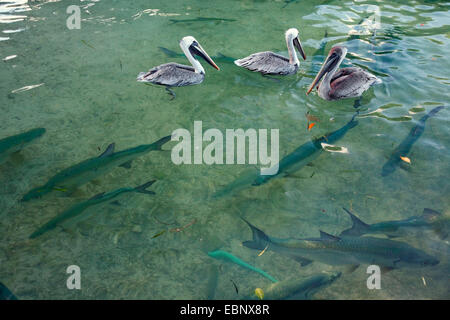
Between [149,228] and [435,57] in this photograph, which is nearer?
[149,228]

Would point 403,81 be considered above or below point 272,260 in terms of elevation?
above

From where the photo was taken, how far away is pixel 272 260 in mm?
2848

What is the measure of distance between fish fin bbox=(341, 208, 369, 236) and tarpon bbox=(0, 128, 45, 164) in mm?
3666

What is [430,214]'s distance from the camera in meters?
3.14

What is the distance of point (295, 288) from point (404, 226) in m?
1.32

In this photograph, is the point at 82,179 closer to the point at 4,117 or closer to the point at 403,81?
the point at 4,117

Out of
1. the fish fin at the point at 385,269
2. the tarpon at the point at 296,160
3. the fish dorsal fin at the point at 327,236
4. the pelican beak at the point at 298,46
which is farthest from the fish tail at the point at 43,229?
the pelican beak at the point at 298,46

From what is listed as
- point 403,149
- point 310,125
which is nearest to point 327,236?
point 403,149

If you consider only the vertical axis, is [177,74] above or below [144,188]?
above

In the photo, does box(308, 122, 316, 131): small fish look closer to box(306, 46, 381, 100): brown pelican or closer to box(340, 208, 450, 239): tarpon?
box(306, 46, 381, 100): brown pelican

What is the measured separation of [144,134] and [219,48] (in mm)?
2956

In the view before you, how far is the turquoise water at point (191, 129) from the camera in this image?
2766 mm

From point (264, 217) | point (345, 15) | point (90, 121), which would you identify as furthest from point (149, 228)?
point (345, 15)

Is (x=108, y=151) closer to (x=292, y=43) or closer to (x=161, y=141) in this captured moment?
(x=161, y=141)
